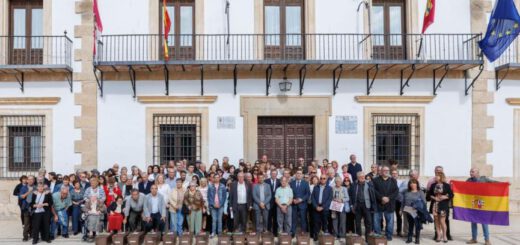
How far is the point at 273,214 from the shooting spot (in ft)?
36.0

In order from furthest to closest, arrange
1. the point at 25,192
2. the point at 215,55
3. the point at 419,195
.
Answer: the point at 215,55 < the point at 25,192 < the point at 419,195

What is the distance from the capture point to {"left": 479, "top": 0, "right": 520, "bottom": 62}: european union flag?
40.1ft

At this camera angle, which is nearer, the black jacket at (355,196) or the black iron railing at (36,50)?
the black jacket at (355,196)

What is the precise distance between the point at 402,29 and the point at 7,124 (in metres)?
11.5

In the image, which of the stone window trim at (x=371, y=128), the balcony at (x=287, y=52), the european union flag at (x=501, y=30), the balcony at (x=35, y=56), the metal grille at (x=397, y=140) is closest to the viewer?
the european union flag at (x=501, y=30)

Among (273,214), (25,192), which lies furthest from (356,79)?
(25,192)

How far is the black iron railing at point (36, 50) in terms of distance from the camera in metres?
14.0

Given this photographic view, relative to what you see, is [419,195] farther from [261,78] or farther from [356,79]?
[261,78]

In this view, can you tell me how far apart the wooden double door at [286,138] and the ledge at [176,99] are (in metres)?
1.57

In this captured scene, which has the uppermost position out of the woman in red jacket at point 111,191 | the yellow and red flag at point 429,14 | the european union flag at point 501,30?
the yellow and red flag at point 429,14

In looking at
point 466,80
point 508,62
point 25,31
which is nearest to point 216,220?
point 466,80

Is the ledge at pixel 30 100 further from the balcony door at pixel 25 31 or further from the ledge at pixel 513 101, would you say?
the ledge at pixel 513 101

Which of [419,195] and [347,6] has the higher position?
[347,6]

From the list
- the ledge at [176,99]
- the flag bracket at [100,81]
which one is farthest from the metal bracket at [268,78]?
the flag bracket at [100,81]
